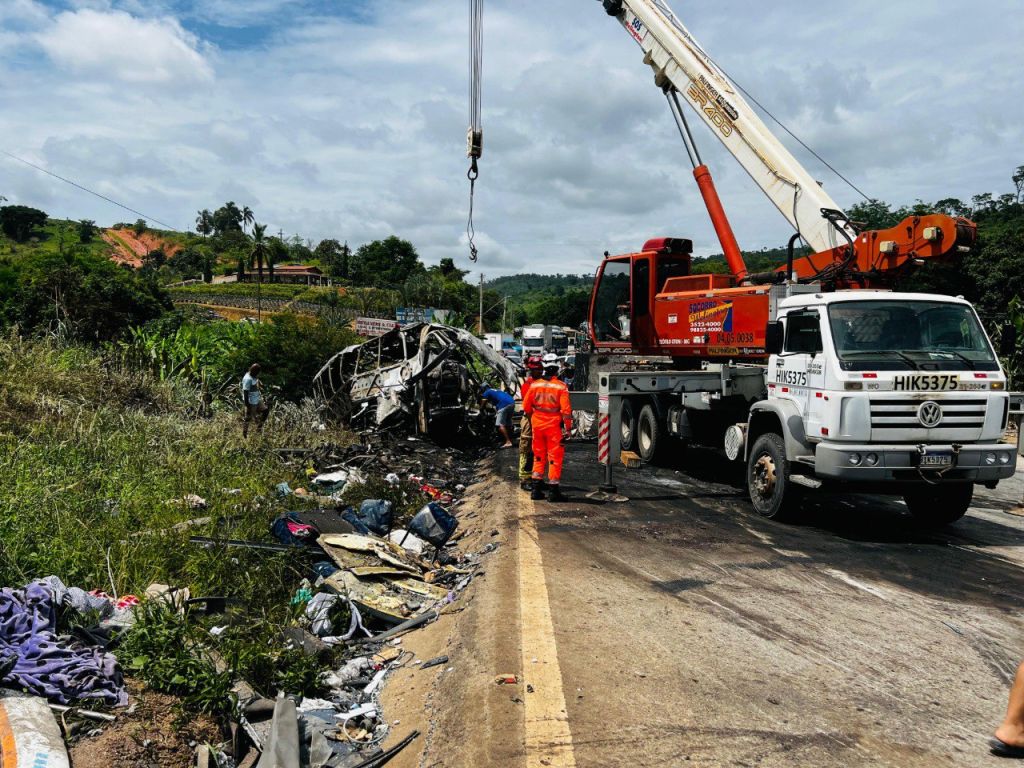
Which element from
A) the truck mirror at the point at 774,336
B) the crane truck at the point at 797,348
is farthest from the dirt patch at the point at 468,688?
the truck mirror at the point at 774,336

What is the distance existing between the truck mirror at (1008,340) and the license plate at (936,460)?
14652 mm

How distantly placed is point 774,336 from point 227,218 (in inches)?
5500

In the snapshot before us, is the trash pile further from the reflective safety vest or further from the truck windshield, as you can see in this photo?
the truck windshield

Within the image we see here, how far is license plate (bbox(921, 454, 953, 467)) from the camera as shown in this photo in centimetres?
715

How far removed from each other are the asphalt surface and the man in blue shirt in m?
6.22

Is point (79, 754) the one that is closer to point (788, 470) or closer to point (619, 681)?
point (619, 681)

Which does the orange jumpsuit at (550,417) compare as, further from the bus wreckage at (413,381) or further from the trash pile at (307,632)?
the bus wreckage at (413,381)

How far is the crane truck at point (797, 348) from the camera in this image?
7.18 meters

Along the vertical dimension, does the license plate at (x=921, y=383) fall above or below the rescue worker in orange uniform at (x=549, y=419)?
above

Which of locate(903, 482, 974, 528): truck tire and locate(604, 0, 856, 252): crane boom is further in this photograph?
locate(604, 0, 856, 252): crane boom

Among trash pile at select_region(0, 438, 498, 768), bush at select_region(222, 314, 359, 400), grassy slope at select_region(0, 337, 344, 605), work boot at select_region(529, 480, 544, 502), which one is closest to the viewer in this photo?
trash pile at select_region(0, 438, 498, 768)

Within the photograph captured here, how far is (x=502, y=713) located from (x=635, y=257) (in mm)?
10117

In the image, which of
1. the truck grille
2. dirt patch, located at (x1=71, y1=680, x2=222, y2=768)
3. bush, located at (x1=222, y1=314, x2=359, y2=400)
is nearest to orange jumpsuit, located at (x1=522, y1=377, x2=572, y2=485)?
the truck grille

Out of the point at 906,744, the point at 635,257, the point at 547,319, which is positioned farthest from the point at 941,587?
the point at 547,319
